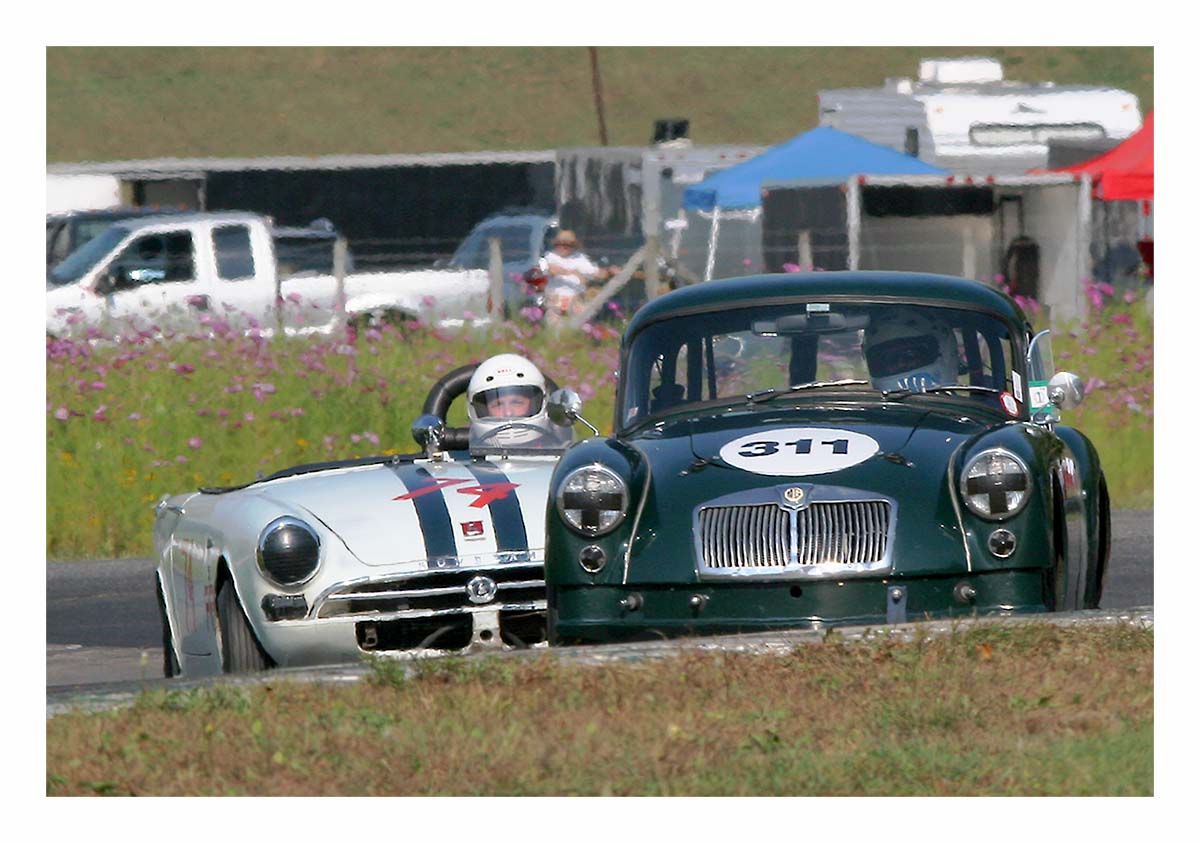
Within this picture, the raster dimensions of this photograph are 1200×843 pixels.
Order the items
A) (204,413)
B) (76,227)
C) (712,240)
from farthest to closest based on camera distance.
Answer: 1. (712,240)
2. (76,227)
3. (204,413)

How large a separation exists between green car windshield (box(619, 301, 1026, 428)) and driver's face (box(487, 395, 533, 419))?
115 cm

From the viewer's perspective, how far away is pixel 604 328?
19.5m

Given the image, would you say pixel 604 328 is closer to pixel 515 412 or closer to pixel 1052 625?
pixel 515 412

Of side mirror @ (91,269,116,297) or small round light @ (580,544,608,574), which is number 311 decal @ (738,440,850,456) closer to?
small round light @ (580,544,608,574)

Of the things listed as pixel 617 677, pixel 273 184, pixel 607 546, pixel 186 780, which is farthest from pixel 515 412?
pixel 273 184

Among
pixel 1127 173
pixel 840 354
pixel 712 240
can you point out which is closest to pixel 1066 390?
pixel 840 354

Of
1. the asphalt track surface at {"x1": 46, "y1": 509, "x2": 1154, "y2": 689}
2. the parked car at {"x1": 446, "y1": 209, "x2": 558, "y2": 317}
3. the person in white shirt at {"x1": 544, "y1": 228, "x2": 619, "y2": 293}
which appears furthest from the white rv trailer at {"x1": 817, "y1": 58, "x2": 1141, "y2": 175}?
the asphalt track surface at {"x1": 46, "y1": 509, "x2": 1154, "y2": 689}

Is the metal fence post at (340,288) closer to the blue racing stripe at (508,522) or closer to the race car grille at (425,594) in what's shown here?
the blue racing stripe at (508,522)

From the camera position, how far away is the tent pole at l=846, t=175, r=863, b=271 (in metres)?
21.4

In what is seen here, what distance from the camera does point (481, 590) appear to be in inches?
325

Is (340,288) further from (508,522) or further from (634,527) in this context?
(634,527)

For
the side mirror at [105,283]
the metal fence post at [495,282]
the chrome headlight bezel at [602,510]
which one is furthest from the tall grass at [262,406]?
the chrome headlight bezel at [602,510]

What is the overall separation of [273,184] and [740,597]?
105 ft

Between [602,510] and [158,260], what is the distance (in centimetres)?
1565
